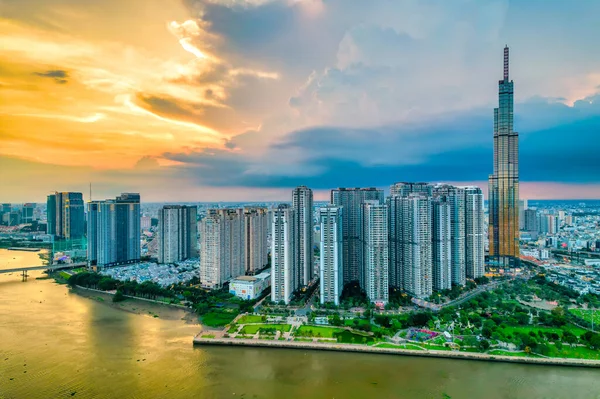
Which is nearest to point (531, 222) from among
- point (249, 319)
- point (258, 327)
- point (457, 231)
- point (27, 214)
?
point (457, 231)

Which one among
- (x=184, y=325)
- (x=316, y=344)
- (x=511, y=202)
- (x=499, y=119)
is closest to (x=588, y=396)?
(x=316, y=344)

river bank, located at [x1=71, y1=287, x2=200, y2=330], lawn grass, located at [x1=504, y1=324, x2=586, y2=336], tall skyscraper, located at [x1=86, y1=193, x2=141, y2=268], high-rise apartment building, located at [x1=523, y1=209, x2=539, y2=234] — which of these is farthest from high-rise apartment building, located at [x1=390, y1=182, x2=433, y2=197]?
high-rise apartment building, located at [x1=523, y1=209, x2=539, y2=234]

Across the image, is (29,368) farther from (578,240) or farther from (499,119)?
(578,240)

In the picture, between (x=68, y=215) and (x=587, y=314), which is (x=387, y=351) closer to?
(x=587, y=314)

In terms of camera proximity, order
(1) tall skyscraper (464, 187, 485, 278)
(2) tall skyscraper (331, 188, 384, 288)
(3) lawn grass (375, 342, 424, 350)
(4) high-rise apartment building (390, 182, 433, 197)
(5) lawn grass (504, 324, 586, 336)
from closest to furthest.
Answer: (3) lawn grass (375, 342, 424, 350), (5) lawn grass (504, 324, 586, 336), (2) tall skyscraper (331, 188, 384, 288), (1) tall skyscraper (464, 187, 485, 278), (4) high-rise apartment building (390, 182, 433, 197)

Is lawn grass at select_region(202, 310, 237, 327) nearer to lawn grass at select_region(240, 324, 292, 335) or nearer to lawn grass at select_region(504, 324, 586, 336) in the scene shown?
lawn grass at select_region(240, 324, 292, 335)

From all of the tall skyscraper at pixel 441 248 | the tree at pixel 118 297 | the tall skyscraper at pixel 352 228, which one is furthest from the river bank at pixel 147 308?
the tall skyscraper at pixel 441 248
